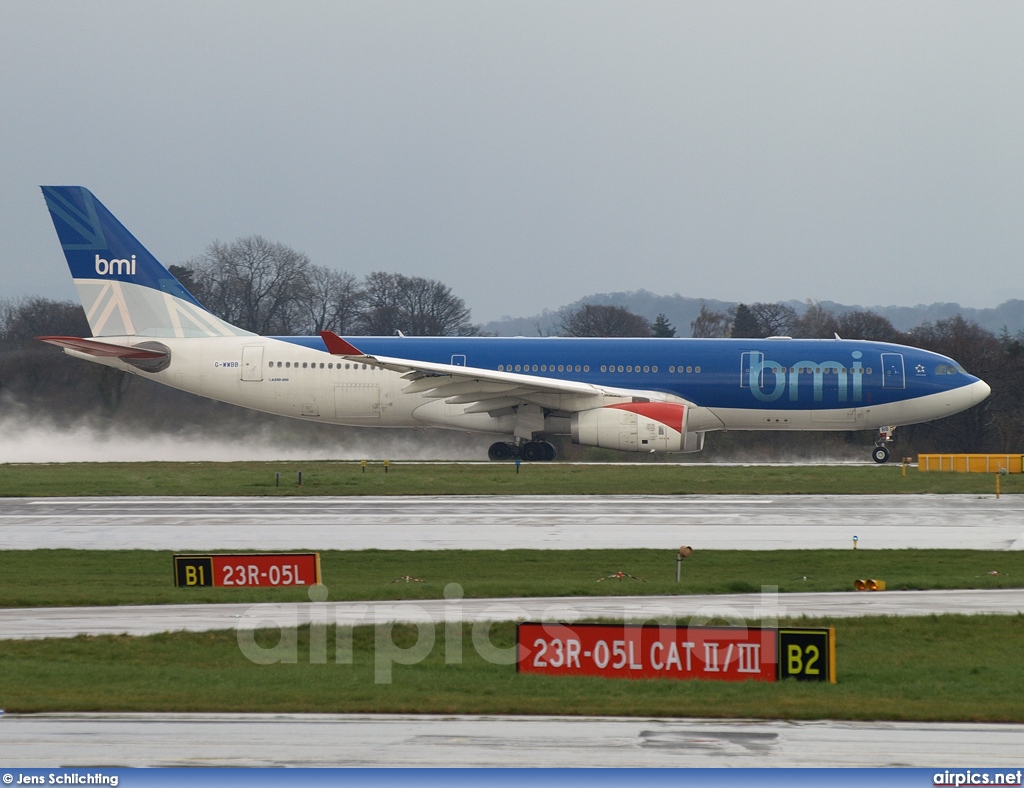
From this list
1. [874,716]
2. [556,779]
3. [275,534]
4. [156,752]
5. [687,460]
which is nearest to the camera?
[556,779]

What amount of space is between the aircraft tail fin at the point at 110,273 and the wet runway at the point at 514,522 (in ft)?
38.1

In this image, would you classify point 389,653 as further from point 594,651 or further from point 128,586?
point 128,586

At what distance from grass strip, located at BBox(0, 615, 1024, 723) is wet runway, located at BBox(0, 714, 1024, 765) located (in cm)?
37

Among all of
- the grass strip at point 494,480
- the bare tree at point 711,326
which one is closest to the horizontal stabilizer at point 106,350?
the grass strip at point 494,480

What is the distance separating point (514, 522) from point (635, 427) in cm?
1272

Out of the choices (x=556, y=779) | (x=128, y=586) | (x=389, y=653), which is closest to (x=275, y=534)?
(x=128, y=586)

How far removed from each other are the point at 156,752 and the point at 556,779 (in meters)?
3.07

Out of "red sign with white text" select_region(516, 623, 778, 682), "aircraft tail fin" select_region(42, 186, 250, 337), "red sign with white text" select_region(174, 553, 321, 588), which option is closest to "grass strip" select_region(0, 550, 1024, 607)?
"red sign with white text" select_region(174, 553, 321, 588)

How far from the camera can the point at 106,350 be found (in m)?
40.3

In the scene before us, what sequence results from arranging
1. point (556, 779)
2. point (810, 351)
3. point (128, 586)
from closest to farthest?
1. point (556, 779)
2. point (128, 586)
3. point (810, 351)

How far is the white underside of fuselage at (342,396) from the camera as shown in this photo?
132ft

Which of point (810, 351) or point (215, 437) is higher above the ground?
point (810, 351)

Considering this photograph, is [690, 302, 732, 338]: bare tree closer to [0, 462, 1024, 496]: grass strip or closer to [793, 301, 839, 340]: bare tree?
[793, 301, 839, 340]: bare tree

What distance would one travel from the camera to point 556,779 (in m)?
8.28
